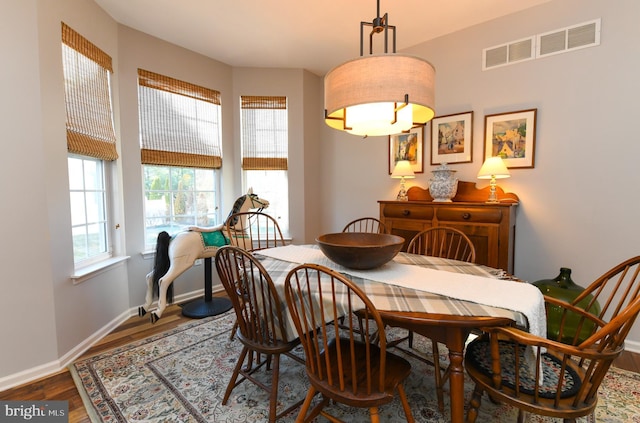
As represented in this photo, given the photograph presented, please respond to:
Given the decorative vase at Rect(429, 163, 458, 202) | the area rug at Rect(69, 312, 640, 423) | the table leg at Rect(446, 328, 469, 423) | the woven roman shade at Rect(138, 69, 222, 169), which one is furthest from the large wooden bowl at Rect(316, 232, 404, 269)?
the woven roman shade at Rect(138, 69, 222, 169)

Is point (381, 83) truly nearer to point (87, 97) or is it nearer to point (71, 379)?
point (87, 97)

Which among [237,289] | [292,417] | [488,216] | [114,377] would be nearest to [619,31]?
[488,216]

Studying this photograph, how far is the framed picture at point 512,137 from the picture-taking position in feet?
8.56

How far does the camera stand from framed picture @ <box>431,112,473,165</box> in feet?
9.62

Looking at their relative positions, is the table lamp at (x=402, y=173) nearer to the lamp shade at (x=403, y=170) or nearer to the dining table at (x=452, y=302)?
the lamp shade at (x=403, y=170)

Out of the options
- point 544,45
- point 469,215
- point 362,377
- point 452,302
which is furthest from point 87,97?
point 544,45

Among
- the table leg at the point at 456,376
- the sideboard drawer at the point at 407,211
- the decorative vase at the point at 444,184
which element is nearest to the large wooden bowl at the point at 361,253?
the table leg at the point at 456,376

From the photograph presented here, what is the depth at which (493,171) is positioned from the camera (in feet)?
8.34

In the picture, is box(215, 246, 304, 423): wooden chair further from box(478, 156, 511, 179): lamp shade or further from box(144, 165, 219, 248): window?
box(478, 156, 511, 179): lamp shade

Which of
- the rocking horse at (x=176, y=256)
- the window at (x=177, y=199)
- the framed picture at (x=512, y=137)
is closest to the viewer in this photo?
the framed picture at (x=512, y=137)

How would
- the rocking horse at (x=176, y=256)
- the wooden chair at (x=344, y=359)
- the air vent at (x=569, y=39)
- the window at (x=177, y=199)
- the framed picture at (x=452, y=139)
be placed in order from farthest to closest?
the window at (x=177, y=199)
the framed picture at (x=452, y=139)
the rocking horse at (x=176, y=256)
the air vent at (x=569, y=39)
the wooden chair at (x=344, y=359)

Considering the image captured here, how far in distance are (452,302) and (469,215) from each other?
4.84 ft

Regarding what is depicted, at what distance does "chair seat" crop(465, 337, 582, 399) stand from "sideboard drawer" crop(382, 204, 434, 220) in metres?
1.40

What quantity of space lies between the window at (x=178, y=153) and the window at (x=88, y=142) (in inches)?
15.0
